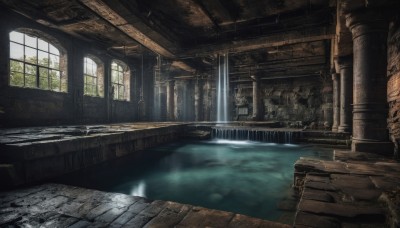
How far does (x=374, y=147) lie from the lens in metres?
4.90

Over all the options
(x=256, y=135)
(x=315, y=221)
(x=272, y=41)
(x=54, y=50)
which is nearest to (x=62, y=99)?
(x=54, y=50)

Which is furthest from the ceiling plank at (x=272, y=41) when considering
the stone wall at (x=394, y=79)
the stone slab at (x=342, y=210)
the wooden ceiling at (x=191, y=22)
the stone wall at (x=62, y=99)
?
the stone slab at (x=342, y=210)

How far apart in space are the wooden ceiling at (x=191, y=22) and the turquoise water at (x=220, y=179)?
16.6 feet

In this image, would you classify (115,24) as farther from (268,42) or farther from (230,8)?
(268,42)

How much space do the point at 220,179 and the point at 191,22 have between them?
7255 millimetres

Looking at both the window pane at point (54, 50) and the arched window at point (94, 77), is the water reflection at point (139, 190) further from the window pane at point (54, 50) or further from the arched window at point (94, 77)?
the arched window at point (94, 77)

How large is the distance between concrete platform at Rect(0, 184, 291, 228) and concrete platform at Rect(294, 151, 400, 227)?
1.45ft

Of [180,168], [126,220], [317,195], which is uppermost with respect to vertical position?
[317,195]

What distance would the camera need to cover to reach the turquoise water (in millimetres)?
4328

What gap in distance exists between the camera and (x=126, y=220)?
266 cm

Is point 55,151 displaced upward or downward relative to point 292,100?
downward

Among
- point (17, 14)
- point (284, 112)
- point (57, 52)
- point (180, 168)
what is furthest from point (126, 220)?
point (284, 112)

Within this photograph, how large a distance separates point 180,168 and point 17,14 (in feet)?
30.7

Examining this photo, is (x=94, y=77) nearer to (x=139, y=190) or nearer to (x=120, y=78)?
(x=120, y=78)
